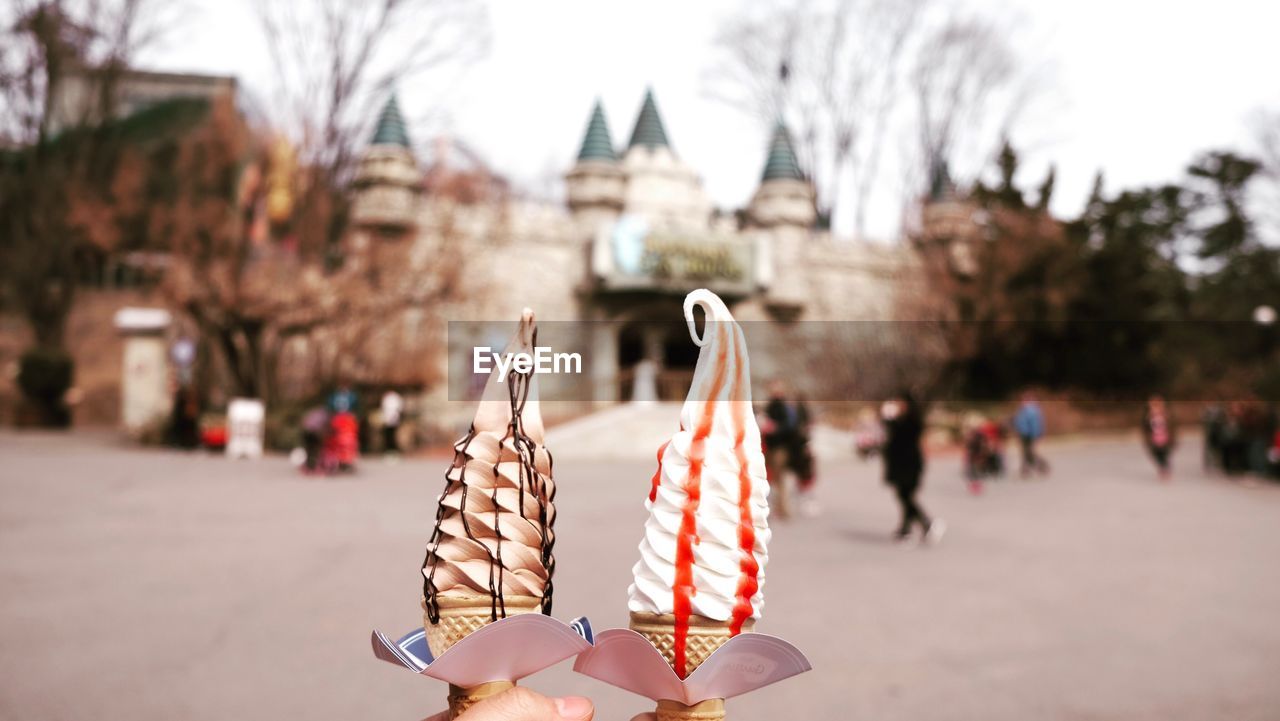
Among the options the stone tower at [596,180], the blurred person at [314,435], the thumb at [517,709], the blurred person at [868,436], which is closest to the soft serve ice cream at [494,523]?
the thumb at [517,709]

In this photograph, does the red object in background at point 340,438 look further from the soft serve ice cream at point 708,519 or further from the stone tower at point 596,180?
the soft serve ice cream at point 708,519

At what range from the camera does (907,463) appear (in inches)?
392

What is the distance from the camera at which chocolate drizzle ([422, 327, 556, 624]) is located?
1.65m

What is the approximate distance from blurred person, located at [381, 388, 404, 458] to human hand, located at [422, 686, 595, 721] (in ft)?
58.2

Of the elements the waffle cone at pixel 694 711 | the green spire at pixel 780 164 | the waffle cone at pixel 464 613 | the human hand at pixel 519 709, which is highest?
the green spire at pixel 780 164

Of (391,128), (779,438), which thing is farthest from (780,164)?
(779,438)

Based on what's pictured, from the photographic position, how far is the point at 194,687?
451 cm

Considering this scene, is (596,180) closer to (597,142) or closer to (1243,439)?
(597,142)

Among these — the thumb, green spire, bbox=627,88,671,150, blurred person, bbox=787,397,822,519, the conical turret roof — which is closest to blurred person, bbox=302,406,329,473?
blurred person, bbox=787,397,822,519

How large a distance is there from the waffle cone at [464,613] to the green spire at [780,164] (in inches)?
1128

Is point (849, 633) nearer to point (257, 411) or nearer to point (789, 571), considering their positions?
→ point (789, 571)

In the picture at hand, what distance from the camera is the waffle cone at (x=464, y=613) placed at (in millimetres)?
1649

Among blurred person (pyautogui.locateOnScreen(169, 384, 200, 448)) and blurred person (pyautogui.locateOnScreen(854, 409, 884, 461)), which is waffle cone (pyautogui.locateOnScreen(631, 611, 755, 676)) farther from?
blurred person (pyautogui.locateOnScreen(854, 409, 884, 461))

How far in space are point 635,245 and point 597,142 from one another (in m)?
3.82
